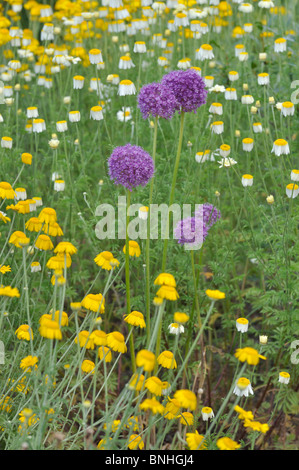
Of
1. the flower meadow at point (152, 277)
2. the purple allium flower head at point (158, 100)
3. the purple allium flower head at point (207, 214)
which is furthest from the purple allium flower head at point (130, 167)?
the purple allium flower head at point (207, 214)

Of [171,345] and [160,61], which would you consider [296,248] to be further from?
[160,61]

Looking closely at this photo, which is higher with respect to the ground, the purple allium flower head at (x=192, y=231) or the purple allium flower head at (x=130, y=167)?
the purple allium flower head at (x=130, y=167)

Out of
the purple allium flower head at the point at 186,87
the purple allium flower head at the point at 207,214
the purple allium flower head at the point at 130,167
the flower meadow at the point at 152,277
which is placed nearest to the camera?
the flower meadow at the point at 152,277

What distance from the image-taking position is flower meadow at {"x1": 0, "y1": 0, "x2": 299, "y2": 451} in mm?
2016

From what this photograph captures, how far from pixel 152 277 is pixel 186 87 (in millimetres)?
983

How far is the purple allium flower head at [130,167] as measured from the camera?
2.20 m

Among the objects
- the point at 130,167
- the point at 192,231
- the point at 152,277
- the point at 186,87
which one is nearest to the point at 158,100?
the point at 186,87

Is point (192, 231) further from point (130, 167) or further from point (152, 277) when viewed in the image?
point (152, 277)

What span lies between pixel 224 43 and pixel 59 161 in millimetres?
2771

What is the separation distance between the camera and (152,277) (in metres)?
2.96

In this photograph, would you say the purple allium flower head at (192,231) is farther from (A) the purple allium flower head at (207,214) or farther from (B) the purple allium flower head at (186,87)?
(B) the purple allium flower head at (186,87)

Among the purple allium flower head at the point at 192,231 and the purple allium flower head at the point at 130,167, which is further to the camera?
the purple allium flower head at the point at 192,231

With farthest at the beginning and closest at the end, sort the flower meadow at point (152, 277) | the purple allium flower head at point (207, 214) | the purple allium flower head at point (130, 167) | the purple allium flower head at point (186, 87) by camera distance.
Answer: the purple allium flower head at point (207, 214) < the purple allium flower head at point (186, 87) < the purple allium flower head at point (130, 167) < the flower meadow at point (152, 277)
